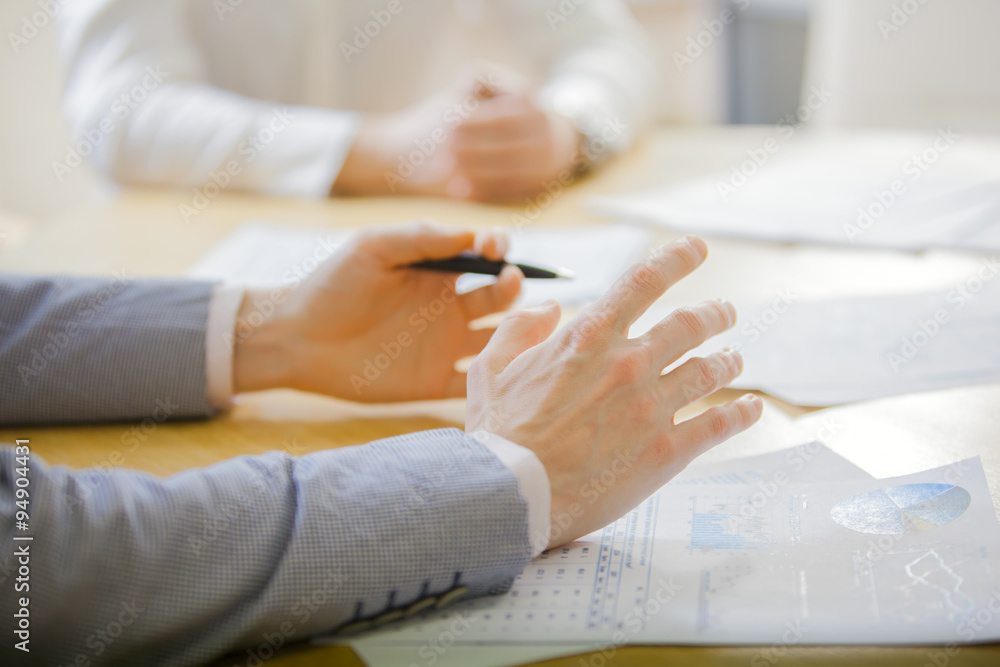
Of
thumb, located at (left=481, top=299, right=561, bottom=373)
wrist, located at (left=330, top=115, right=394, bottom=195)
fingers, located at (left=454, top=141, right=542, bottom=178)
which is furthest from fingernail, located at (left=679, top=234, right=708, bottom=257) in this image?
wrist, located at (left=330, top=115, right=394, bottom=195)

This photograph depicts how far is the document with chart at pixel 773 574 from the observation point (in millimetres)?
438

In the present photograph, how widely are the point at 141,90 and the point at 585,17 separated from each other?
0.82 metres

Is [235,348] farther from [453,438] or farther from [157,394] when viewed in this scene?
[453,438]

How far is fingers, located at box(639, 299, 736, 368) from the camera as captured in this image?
57 cm

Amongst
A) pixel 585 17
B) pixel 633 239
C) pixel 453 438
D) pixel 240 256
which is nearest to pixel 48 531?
pixel 453 438

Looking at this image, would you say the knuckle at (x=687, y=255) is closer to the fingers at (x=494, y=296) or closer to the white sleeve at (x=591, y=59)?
the fingers at (x=494, y=296)

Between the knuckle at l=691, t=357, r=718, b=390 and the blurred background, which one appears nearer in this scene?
the knuckle at l=691, t=357, r=718, b=390

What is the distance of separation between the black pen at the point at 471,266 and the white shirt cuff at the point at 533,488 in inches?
10.3

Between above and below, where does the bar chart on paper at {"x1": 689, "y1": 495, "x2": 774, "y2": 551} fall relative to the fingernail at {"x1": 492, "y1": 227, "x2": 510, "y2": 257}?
below

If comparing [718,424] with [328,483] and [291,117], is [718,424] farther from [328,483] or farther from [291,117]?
[291,117]

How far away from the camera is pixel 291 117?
1.32 metres

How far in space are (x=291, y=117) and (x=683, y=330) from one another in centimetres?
93

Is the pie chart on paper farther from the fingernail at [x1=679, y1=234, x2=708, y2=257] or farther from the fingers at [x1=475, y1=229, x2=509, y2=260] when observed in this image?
the fingers at [x1=475, y1=229, x2=509, y2=260]

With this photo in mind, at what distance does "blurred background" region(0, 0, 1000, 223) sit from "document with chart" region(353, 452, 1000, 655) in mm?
1139
